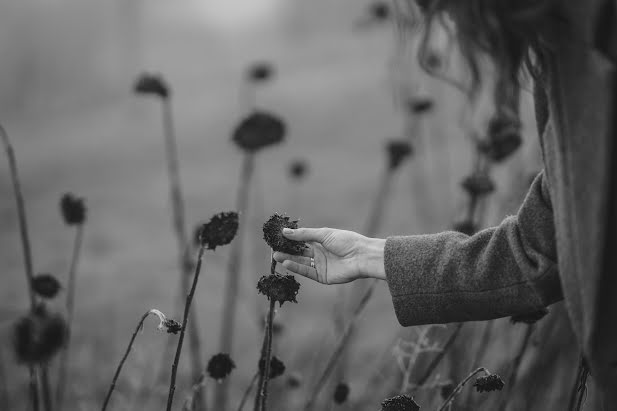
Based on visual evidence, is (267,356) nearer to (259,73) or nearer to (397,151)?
(397,151)

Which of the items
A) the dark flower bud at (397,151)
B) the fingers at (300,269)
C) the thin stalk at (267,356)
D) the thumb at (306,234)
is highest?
the dark flower bud at (397,151)

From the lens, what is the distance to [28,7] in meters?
2.83

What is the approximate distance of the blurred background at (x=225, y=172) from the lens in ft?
4.09

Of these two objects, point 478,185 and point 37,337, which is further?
point 478,185

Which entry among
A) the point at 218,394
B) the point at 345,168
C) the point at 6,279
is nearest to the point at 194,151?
the point at 345,168

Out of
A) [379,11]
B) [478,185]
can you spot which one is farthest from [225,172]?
[478,185]

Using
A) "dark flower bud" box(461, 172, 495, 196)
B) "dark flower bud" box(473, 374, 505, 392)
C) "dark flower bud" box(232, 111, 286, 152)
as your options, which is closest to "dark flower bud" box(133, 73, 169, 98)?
"dark flower bud" box(232, 111, 286, 152)

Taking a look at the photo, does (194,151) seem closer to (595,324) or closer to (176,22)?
(176,22)

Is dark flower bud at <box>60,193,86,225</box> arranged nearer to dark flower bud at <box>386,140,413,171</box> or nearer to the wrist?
the wrist

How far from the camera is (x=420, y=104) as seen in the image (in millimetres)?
1266

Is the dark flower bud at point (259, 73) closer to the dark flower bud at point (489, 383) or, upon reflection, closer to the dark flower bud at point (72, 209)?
the dark flower bud at point (72, 209)

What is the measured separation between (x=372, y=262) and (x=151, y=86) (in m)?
0.70

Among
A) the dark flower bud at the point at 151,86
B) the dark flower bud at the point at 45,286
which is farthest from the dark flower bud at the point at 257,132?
the dark flower bud at the point at 45,286

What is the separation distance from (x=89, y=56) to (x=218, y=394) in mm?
2528
